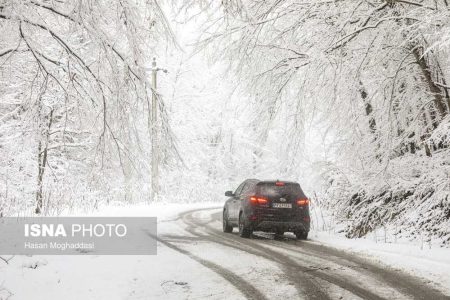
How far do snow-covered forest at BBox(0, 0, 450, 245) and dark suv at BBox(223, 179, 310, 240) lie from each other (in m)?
1.17

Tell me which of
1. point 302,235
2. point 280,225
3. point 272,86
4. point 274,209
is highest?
point 272,86

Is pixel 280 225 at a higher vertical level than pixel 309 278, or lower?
higher

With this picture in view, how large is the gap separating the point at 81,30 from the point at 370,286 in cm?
509

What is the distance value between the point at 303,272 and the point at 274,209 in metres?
4.83

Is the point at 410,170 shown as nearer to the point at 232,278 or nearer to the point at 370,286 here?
the point at 370,286

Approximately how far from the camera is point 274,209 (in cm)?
1286

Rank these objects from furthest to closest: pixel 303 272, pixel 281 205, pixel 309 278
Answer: pixel 281 205
pixel 303 272
pixel 309 278

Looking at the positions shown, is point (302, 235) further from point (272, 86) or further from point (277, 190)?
point (272, 86)

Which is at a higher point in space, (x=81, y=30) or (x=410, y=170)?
(x=81, y=30)

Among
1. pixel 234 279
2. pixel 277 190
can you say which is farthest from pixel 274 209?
pixel 234 279

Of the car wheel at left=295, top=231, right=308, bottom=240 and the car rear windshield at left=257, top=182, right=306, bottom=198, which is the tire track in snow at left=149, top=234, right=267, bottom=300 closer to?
the car rear windshield at left=257, top=182, right=306, bottom=198

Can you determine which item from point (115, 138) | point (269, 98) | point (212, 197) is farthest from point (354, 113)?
point (212, 197)

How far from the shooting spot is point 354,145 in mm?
12555

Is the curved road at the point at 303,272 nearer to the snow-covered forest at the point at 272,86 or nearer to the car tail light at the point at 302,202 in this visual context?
the car tail light at the point at 302,202
